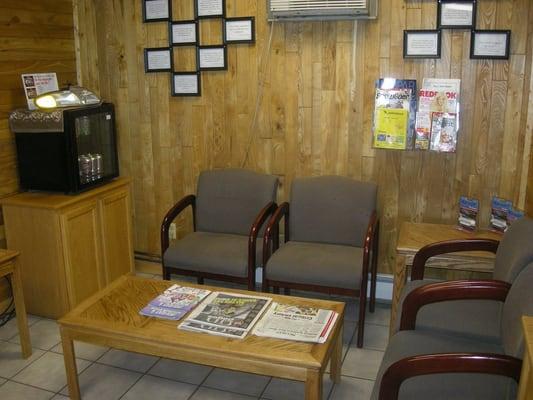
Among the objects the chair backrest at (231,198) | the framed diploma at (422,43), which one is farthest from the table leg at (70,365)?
the framed diploma at (422,43)

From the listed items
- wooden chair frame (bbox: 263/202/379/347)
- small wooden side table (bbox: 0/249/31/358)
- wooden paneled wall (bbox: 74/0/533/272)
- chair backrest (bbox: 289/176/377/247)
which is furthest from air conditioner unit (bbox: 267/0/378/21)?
small wooden side table (bbox: 0/249/31/358)

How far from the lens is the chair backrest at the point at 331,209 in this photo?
318cm

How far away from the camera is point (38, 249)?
3.12m

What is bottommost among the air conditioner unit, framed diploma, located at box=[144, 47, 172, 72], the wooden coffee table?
the wooden coffee table

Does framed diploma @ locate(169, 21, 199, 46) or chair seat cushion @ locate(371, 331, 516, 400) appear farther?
framed diploma @ locate(169, 21, 199, 46)

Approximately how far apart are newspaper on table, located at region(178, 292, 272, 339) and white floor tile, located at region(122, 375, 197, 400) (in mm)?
426

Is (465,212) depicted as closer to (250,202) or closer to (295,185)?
(295,185)

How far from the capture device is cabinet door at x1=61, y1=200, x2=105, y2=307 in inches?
123

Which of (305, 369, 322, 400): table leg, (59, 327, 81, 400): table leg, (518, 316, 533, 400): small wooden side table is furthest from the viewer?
(59, 327, 81, 400): table leg

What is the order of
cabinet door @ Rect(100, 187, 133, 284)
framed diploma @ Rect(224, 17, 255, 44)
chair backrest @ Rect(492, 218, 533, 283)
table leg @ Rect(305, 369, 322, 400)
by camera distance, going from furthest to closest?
cabinet door @ Rect(100, 187, 133, 284) < framed diploma @ Rect(224, 17, 255, 44) < chair backrest @ Rect(492, 218, 533, 283) < table leg @ Rect(305, 369, 322, 400)

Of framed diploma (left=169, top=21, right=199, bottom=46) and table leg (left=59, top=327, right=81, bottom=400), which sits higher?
framed diploma (left=169, top=21, right=199, bottom=46)

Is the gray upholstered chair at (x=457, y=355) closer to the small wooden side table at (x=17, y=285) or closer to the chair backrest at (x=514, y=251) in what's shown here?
the chair backrest at (x=514, y=251)

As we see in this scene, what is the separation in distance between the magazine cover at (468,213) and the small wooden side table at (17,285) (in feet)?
7.64

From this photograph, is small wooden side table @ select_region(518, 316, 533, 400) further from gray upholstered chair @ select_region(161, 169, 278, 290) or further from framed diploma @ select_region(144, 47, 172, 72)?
framed diploma @ select_region(144, 47, 172, 72)
